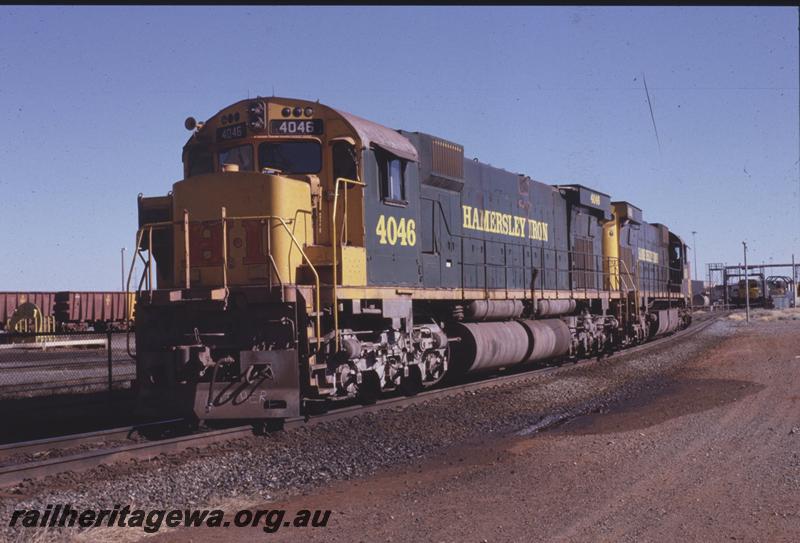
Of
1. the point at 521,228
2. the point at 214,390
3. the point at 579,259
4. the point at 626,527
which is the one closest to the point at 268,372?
the point at 214,390

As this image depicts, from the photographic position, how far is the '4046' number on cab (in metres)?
11.0

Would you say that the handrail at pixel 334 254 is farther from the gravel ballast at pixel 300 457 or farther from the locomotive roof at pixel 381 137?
the gravel ballast at pixel 300 457

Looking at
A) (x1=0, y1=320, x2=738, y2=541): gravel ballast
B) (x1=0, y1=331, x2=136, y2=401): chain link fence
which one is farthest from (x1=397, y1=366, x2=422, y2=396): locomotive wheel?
(x1=0, y1=331, x2=136, y2=401): chain link fence

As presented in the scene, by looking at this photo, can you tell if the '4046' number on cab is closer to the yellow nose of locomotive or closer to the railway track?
the yellow nose of locomotive

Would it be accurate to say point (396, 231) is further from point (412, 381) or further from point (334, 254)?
point (412, 381)

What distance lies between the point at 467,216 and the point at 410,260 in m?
2.74

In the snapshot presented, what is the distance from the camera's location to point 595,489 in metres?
6.69

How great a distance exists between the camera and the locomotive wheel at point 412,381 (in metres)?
12.3

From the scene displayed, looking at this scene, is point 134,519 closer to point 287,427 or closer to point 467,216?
point 287,427

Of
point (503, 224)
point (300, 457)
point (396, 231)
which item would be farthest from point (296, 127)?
point (503, 224)

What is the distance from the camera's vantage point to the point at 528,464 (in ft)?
25.2

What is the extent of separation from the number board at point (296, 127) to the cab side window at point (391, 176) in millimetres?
928

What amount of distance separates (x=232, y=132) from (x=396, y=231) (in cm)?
267

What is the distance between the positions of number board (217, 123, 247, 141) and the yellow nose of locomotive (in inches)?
33.6
